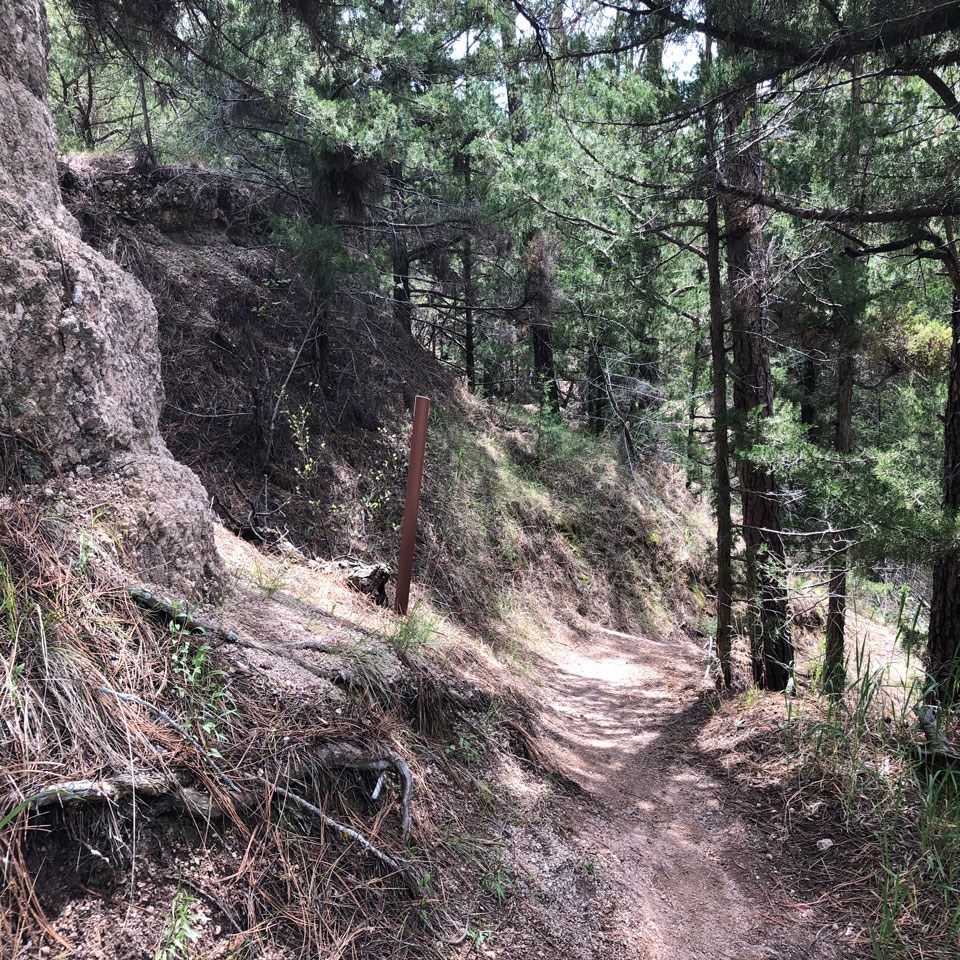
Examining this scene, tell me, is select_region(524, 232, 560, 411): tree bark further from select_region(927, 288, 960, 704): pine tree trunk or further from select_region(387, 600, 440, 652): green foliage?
select_region(387, 600, 440, 652): green foliage

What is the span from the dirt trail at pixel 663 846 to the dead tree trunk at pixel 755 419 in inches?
34.1

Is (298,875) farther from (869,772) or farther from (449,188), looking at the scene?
(449,188)

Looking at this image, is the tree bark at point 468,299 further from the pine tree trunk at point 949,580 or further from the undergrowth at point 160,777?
Result: the undergrowth at point 160,777

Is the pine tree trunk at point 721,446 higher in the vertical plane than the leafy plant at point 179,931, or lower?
higher

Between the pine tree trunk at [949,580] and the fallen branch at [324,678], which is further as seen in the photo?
the pine tree trunk at [949,580]

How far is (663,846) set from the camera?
4.14m

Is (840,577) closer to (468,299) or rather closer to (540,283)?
(540,283)

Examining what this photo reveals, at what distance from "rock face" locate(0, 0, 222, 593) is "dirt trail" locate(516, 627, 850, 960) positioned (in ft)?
8.33

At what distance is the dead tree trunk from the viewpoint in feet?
19.7

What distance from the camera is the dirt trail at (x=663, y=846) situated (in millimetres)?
3264

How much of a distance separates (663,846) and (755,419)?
3.42 metres

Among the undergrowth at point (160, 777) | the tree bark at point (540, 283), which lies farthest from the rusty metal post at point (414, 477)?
the tree bark at point (540, 283)

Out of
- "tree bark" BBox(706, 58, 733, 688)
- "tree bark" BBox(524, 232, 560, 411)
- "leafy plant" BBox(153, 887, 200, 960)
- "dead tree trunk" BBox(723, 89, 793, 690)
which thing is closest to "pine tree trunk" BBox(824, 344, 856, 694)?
"dead tree trunk" BBox(723, 89, 793, 690)

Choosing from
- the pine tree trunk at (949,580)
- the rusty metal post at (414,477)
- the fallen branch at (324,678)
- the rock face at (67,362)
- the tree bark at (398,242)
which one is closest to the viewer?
the fallen branch at (324,678)
